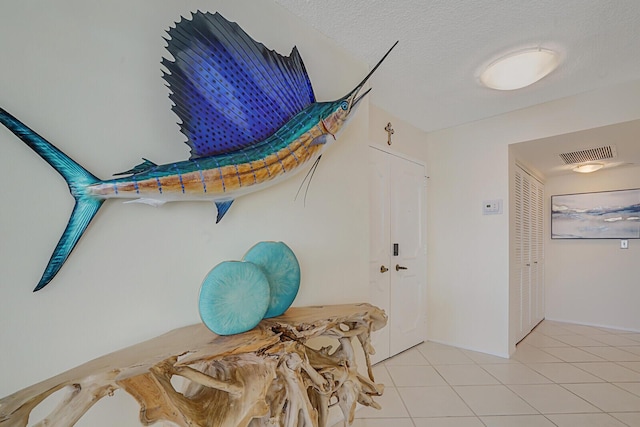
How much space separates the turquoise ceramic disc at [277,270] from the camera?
1.22 meters

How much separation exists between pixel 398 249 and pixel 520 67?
5.49ft

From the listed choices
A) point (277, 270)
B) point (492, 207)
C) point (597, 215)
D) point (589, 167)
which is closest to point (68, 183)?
point (277, 270)

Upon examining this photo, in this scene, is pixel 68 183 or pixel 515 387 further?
pixel 515 387

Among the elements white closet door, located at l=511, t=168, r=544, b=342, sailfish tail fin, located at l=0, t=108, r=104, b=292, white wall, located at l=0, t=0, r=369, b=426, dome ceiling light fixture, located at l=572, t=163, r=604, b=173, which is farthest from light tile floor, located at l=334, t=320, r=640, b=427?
dome ceiling light fixture, located at l=572, t=163, r=604, b=173

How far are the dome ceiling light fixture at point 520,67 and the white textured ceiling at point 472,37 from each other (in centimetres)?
6

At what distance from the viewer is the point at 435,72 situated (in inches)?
84.4

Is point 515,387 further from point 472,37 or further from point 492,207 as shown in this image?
point 472,37

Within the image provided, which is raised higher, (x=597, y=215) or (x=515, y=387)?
(x=597, y=215)

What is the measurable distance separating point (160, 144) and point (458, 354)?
305 cm

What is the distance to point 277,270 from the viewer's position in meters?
1.24

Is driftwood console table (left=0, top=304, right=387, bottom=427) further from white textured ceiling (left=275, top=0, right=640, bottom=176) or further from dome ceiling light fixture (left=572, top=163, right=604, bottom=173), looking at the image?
dome ceiling light fixture (left=572, top=163, right=604, bottom=173)

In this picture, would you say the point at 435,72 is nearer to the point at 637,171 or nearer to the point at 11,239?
the point at 11,239

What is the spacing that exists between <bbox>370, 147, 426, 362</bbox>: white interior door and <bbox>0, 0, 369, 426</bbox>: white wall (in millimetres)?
1515

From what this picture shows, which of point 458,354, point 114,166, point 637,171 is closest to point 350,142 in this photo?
point 114,166
